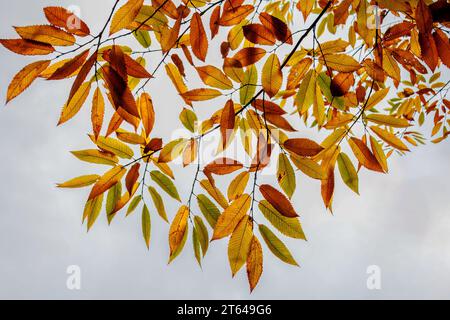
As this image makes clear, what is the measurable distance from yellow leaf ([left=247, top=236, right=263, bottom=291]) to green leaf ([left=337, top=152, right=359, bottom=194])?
0.36 meters

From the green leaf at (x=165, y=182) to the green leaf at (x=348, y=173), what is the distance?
0.56 m

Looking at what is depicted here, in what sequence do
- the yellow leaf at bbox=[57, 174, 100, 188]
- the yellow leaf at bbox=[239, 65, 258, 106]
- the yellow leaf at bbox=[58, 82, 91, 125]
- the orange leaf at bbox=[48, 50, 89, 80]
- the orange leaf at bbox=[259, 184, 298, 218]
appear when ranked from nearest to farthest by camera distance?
the orange leaf at bbox=[48, 50, 89, 80] < the yellow leaf at bbox=[58, 82, 91, 125] < the orange leaf at bbox=[259, 184, 298, 218] < the yellow leaf at bbox=[239, 65, 258, 106] < the yellow leaf at bbox=[57, 174, 100, 188]

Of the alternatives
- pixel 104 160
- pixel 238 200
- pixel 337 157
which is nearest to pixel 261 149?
pixel 238 200

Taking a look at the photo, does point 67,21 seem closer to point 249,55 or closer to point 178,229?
point 249,55

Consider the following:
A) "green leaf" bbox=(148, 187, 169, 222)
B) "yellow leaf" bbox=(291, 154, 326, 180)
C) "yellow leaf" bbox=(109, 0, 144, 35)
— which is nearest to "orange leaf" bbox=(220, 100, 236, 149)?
"yellow leaf" bbox=(291, 154, 326, 180)

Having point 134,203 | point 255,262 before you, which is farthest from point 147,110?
point 255,262

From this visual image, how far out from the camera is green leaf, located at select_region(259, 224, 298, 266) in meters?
0.93

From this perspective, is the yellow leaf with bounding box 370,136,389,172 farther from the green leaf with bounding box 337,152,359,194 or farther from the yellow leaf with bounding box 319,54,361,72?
the yellow leaf with bounding box 319,54,361,72

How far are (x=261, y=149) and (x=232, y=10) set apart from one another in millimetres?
409

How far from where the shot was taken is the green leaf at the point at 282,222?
0.90 meters

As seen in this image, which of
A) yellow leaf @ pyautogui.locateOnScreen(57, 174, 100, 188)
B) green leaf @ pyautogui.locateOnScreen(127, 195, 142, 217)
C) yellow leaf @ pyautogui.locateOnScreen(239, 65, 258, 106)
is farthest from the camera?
green leaf @ pyautogui.locateOnScreen(127, 195, 142, 217)

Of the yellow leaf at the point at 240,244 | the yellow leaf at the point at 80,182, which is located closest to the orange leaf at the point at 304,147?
the yellow leaf at the point at 240,244

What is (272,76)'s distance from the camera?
34.3 inches

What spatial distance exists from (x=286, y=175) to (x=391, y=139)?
0.37m
